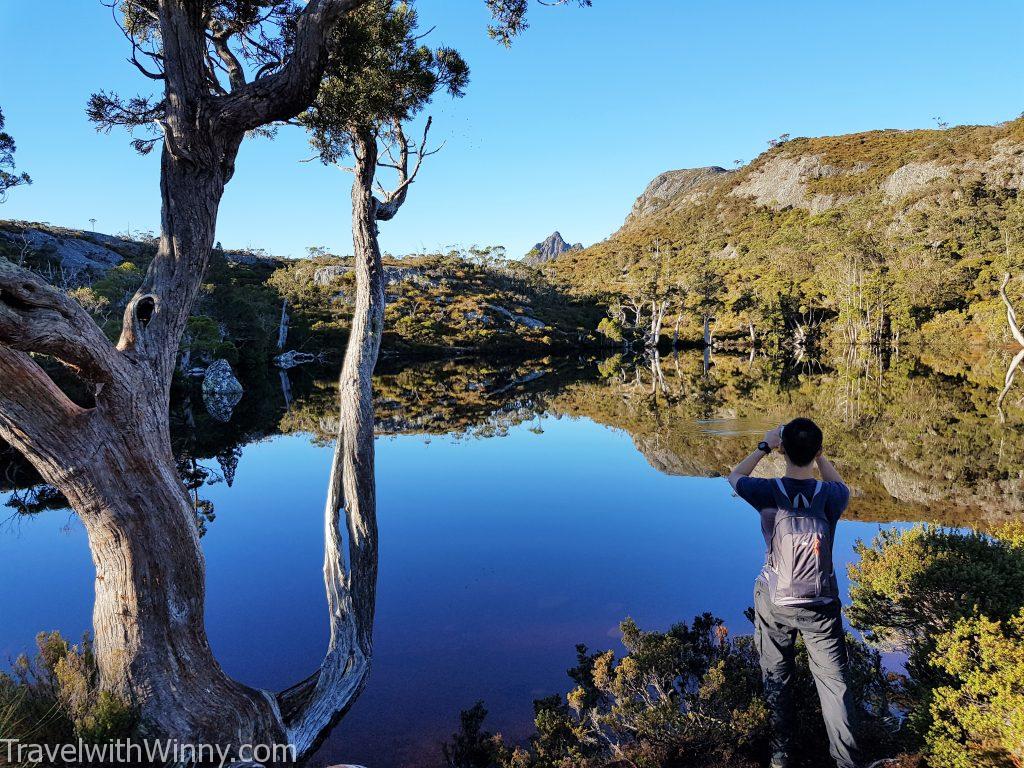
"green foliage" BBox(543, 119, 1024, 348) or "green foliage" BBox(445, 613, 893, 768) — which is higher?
"green foliage" BBox(543, 119, 1024, 348)

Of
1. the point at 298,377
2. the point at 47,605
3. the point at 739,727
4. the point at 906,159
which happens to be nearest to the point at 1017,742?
the point at 739,727

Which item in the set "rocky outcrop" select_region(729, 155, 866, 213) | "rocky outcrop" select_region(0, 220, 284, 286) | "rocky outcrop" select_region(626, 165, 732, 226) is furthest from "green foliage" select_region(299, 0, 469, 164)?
"rocky outcrop" select_region(626, 165, 732, 226)

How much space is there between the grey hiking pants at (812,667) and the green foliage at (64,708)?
371cm

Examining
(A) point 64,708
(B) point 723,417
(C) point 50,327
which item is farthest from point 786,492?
(B) point 723,417

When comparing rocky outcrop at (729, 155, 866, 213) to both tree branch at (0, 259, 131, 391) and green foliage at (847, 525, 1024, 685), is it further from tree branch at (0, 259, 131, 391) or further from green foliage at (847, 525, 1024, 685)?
tree branch at (0, 259, 131, 391)

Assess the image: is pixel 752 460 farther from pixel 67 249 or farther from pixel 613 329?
pixel 67 249

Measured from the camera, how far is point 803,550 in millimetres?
2924

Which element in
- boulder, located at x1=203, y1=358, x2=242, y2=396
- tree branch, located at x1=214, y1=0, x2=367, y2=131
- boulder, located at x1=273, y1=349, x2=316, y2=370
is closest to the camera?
tree branch, located at x1=214, y1=0, x2=367, y2=131

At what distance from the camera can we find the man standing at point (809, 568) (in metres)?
2.91

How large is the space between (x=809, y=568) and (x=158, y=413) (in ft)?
12.8

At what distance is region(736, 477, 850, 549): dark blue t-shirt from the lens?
2.96 metres

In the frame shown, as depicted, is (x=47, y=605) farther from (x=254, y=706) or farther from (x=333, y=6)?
(x=333, y=6)

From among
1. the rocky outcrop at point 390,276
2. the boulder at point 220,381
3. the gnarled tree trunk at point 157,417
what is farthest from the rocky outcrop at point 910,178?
the gnarled tree trunk at point 157,417

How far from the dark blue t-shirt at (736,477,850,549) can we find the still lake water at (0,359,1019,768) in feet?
8.95
